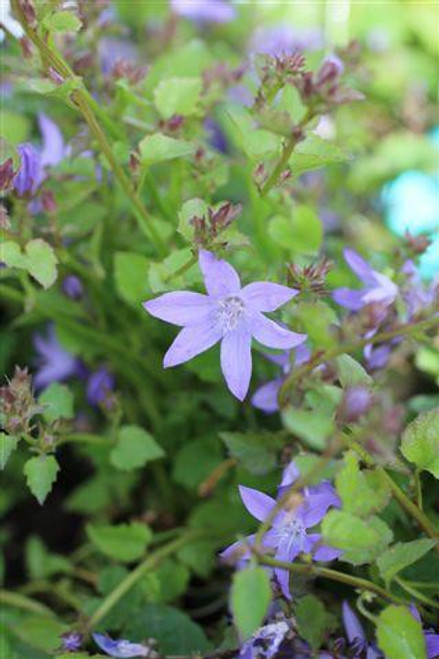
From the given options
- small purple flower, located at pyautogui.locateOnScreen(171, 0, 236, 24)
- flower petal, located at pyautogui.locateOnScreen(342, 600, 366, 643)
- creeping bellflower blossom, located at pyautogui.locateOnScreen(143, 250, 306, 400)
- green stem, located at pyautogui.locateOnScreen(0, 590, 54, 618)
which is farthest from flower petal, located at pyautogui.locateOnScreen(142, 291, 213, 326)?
small purple flower, located at pyautogui.locateOnScreen(171, 0, 236, 24)

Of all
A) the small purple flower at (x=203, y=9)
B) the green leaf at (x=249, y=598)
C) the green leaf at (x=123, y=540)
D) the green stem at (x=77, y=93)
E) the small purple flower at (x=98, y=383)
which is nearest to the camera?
the green leaf at (x=249, y=598)

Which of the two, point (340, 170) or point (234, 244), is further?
point (340, 170)

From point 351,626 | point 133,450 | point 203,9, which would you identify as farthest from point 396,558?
point 203,9

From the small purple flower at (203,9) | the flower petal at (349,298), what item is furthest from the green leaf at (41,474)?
the small purple flower at (203,9)

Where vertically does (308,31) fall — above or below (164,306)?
below

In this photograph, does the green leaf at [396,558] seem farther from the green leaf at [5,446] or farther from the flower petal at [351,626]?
the green leaf at [5,446]

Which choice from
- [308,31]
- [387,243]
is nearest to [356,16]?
[308,31]

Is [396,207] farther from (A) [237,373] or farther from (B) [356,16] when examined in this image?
(A) [237,373]
